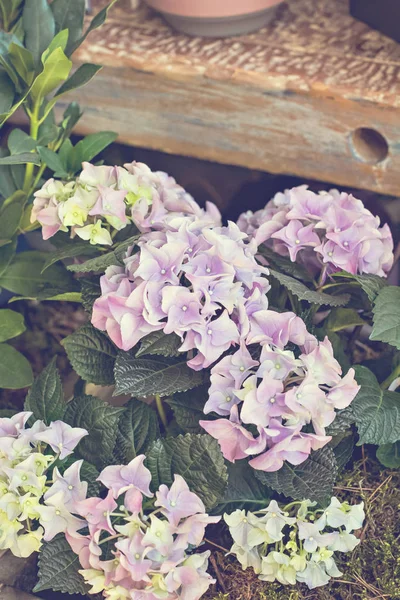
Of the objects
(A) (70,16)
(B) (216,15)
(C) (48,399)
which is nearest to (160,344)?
(C) (48,399)

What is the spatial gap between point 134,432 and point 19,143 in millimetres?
432

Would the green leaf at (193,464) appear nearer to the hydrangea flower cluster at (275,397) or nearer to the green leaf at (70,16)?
the hydrangea flower cluster at (275,397)

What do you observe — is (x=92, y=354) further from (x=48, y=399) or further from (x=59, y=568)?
(x=59, y=568)

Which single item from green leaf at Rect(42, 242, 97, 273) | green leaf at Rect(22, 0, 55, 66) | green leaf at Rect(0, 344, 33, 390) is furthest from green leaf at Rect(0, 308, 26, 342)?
green leaf at Rect(22, 0, 55, 66)

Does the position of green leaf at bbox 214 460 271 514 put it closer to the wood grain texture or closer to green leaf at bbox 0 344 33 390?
green leaf at bbox 0 344 33 390

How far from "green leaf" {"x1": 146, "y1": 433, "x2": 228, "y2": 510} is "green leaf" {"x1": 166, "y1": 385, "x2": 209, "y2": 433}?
50 mm

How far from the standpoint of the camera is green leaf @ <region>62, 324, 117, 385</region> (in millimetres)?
904

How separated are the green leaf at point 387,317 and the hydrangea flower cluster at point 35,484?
0.36m

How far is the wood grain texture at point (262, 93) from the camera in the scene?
1.14 meters

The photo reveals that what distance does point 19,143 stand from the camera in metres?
0.99

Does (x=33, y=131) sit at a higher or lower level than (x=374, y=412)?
higher

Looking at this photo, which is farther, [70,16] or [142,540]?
[70,16]

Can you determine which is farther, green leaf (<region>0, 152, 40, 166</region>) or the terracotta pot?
the terracotta pot

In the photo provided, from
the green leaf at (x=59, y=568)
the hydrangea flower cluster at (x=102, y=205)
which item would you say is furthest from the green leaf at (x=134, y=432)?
the hydrangea flower cluster at (x=102, y=205)
